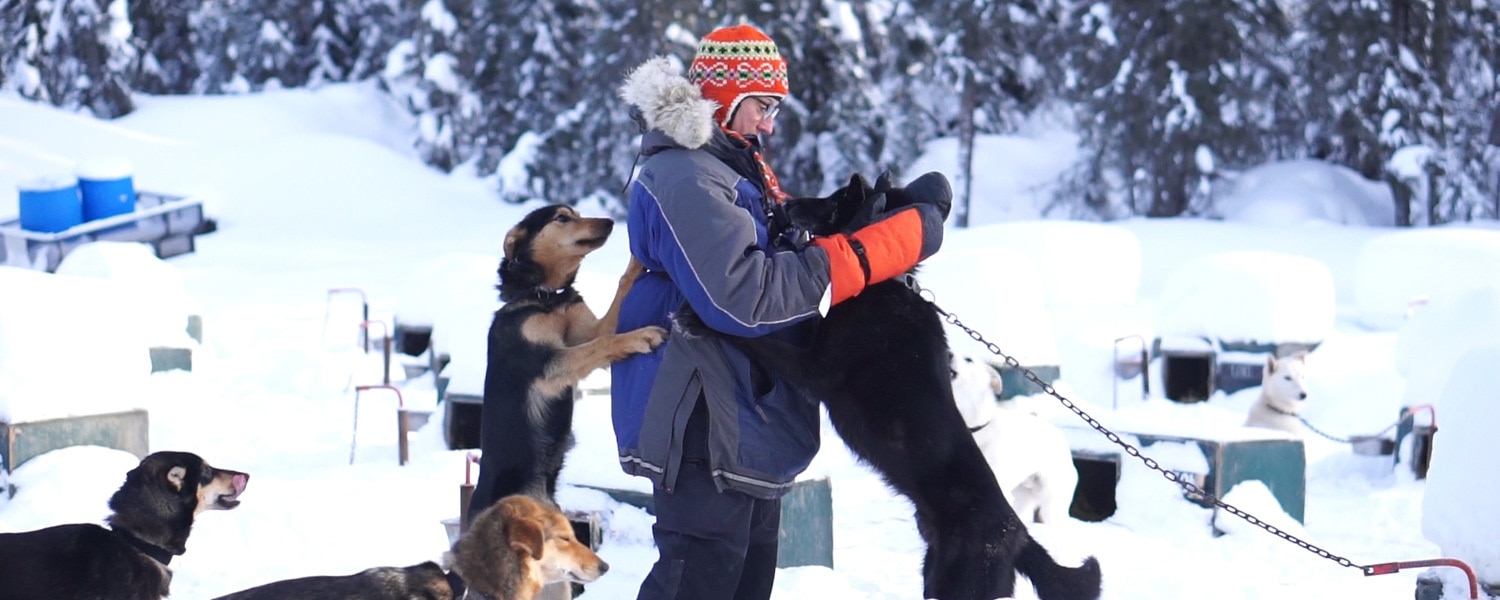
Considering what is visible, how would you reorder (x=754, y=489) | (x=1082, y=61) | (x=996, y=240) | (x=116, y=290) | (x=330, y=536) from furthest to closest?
(x=1082, y=61) < (x=996, y=240) < (x=116, y=290) < (x=330, y=536) < (x=754, y=489)

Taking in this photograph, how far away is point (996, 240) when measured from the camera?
1577 cm

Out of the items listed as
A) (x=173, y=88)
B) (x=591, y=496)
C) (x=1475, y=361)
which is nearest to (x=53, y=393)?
(x=591, y=496)

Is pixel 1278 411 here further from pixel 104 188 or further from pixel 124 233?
pixel 104 188

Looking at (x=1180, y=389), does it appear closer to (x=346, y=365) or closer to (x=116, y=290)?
(x=346, y=365)

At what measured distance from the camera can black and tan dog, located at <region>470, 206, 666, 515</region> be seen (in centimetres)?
407

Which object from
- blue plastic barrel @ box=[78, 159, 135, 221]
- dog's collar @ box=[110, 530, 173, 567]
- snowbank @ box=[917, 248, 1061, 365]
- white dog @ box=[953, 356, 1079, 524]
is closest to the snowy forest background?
blue plastic barrel @ box=[78, 159, 135, 221]

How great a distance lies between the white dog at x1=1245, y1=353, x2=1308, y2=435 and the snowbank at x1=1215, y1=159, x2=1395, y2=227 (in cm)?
1449

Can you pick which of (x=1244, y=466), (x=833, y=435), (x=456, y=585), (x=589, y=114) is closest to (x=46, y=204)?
(x=589, y=114)

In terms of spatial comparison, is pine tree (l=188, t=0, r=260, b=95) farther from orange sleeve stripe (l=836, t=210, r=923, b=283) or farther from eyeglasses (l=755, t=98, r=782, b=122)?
orange sleeve stripe (l=836, t=210, r=923, b=283)

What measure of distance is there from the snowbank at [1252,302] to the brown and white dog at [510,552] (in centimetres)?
876

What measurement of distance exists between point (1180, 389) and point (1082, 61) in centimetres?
1338

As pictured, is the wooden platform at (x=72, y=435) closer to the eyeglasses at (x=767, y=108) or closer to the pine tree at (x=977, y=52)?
the eyeglasses at (x=767, y=108)

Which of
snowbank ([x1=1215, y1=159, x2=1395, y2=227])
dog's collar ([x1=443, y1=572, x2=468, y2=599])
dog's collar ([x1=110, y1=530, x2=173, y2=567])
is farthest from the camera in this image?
snowbank ([x1=1215, y1=159, x2=1395, y2=227])

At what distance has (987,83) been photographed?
2395 centimetres
